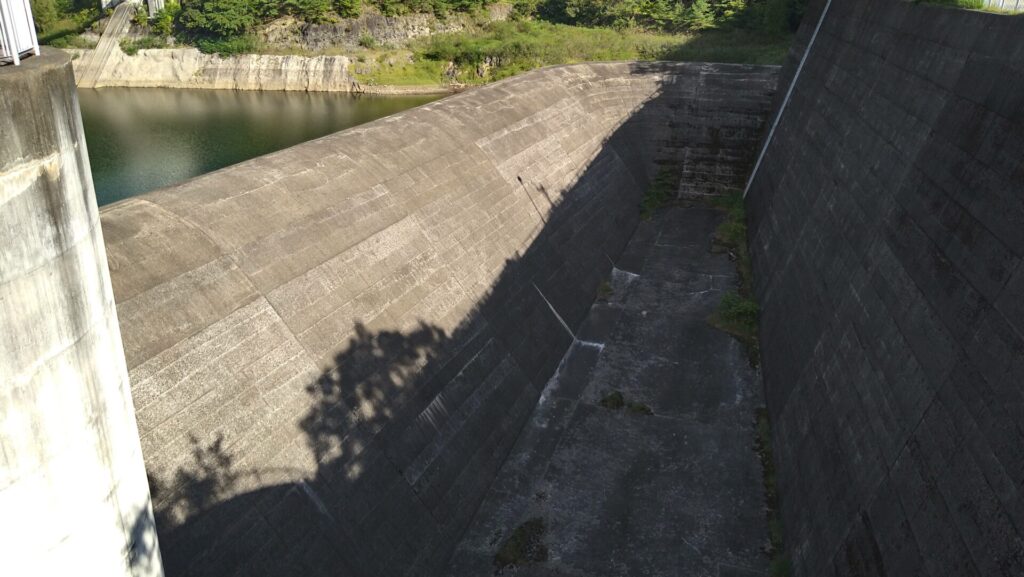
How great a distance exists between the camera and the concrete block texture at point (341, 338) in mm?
11555

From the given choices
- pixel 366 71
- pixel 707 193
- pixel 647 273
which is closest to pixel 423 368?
pixel 647 273

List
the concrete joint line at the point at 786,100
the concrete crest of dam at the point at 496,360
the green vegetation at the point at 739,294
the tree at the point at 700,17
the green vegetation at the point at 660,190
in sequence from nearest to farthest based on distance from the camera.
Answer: the concrete crest of dam at the point at 496,360, the green vegetation at the point at 739,294, the concrete joint line at the point at 786,100, the green vegetation at the point at 660,190, the tree at the point at 700,17

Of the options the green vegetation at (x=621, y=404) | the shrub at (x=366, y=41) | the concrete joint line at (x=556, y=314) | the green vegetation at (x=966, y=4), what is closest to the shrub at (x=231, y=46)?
the shrub at (x=366, y=41)

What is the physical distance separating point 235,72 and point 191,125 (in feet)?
40.6

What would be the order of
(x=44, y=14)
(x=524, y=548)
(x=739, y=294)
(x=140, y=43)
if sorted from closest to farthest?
(x=524, y=548) → (x=739, y=294) → (x=140, y=43) → (x=44, y=14)

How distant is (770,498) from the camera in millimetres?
15688

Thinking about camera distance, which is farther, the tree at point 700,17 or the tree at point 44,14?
the tree at point 44,14

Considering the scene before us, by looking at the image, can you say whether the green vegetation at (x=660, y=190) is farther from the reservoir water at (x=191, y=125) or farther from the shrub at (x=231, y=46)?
the shrub at (x=231, y=46)

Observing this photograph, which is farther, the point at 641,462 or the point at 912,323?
the point at 641,462

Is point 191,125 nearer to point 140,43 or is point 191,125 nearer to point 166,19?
point 166,19

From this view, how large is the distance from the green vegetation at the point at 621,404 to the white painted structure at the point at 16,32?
1538 cm

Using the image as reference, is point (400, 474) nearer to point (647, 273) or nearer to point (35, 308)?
point (35, 308)

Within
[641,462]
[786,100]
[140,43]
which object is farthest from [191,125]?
[641,462]

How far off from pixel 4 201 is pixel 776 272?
826 inches
